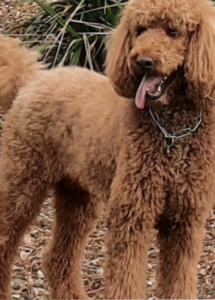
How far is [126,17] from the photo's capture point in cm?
457

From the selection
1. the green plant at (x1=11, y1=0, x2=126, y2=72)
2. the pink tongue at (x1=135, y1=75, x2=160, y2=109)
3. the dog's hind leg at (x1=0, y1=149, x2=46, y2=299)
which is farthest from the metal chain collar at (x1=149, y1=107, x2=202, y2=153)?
the green plant at (x1=11, y1=0, x2=126, y2=72)

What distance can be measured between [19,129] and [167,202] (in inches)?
46.8

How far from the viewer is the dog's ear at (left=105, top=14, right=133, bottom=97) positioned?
4.52m

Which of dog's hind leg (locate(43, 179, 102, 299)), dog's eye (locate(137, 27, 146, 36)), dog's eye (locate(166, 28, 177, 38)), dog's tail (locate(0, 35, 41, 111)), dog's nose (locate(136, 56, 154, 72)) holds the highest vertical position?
dog's eye (locate(166, 28, 177, 38))

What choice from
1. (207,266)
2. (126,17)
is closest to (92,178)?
(126,17)

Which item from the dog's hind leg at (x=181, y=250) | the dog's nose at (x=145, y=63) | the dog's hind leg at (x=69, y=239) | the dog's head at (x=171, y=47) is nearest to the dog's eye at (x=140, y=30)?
the dog's head at (x=171, y=47)

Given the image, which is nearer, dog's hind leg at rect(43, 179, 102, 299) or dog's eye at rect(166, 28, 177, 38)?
dog's eye at rect(166, 28, 177, 38)

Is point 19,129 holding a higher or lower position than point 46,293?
higher

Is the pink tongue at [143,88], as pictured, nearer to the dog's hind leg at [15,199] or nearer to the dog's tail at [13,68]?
the dog's hind leg at [15,199]

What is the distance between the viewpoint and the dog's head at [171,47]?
4262mm

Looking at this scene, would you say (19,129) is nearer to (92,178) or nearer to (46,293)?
(92,178)

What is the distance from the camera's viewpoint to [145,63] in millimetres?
4211

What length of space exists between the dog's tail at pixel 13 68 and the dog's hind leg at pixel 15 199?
404 mm

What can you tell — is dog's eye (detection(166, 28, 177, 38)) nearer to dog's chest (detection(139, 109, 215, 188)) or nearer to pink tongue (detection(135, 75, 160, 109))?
pink tongue (detection(135, 75, 160, 109))
